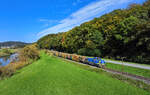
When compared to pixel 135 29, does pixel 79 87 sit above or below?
below

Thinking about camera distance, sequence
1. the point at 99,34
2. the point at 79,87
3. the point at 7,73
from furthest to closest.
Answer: the point at 99,34 → the point at 7,73 → the point at 79,87

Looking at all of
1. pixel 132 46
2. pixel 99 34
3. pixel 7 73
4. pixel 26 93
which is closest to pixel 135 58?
pixel 132 46

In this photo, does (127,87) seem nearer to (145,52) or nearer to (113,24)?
(145,52)

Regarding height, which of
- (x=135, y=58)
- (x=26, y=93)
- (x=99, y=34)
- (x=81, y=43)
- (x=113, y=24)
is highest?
(x=113, y=24)

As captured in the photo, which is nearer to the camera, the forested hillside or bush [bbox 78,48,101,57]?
the forested hillside

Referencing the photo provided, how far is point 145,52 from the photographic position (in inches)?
685

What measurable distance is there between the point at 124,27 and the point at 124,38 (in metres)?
2.48

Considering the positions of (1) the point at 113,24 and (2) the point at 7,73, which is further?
(1) the point at 113,24

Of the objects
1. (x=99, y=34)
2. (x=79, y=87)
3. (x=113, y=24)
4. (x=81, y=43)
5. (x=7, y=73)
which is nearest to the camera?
(x=79, y=87)

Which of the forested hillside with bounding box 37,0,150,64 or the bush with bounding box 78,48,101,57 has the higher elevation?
the forested hillside with bounding box 37,0,150,64

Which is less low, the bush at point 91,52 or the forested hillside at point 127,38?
the forested hillside at point 127,38

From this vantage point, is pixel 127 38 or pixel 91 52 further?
pixel 91 52

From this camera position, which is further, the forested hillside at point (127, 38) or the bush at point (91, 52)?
the bush at point (91, 52)

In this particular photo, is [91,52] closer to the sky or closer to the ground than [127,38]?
closer to the ground
